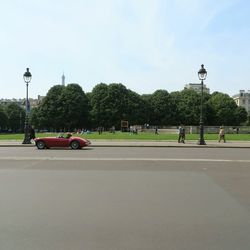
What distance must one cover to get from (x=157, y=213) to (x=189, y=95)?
108 metres

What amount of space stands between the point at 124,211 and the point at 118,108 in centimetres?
9610

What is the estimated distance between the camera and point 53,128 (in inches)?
4286

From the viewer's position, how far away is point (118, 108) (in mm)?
104250

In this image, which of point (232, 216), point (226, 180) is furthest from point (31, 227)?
point (226, 180)

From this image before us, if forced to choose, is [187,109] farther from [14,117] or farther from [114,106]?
[14,117]

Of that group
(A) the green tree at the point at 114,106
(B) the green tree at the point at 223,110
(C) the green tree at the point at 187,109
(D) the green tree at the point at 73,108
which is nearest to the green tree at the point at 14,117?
(D) the green tree at the point at 73,108

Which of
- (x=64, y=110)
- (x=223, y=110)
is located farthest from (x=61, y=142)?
(x=223, y=110)

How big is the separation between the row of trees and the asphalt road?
90.0 metres

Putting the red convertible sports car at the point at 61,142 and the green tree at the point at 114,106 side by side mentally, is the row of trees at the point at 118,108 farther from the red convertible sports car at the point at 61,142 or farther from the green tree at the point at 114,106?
the red convertible sports car at the point at 61,142

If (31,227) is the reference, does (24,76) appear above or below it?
above

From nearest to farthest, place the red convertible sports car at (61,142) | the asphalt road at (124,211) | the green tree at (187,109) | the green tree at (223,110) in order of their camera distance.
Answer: the asphalt road at (124,211)
the red convertible sports car at (61,142)
the green tree at (187,109)
the green tree at (223,110)

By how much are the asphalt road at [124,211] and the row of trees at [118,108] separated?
90020mm

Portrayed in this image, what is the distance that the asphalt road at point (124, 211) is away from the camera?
6328mm

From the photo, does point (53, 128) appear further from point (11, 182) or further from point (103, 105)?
point (11, 182)
